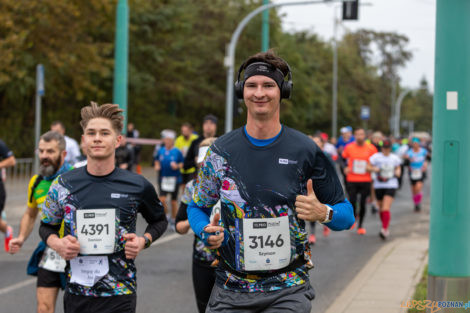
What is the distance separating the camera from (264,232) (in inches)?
135

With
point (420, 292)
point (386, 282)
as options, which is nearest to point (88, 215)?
point (420, 292)

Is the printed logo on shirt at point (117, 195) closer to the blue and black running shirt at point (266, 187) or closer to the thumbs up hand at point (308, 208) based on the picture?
the blue and black running shirt at point (266, 187)

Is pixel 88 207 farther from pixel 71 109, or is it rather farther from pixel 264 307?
pixel 71 109

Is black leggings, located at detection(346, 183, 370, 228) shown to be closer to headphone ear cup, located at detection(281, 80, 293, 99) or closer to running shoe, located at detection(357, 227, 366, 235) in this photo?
running shoe, located at detection(357, 227, 366, 235)

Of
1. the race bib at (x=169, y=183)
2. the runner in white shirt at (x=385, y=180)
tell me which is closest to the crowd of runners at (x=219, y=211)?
the runner in white shirt at (x=385, y=180)

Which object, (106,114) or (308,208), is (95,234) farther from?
(308,208)

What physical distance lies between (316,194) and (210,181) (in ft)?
1.76

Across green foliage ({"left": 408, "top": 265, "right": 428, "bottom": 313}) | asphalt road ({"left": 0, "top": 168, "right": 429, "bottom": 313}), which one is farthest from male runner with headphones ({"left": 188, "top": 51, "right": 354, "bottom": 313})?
asphalt road ({"left": 0, "top": 168, "right": 429, "bottom": 313})

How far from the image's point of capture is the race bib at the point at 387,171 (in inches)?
498

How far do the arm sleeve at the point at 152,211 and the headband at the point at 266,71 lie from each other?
1.18m

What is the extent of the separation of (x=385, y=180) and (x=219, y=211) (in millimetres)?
9249

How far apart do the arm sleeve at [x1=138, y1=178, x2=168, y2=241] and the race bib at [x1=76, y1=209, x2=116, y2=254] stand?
0.97ft

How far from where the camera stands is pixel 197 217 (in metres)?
3.70

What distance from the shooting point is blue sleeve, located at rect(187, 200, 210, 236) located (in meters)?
3.63
